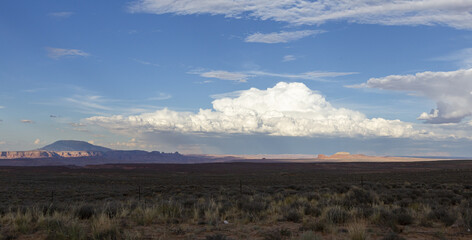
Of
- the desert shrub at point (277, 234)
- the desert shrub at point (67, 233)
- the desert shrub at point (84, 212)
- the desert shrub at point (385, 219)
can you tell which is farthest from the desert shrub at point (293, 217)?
the desert shrub at point (84, 212)

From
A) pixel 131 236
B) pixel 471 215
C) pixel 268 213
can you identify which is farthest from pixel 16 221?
pixel 471 215

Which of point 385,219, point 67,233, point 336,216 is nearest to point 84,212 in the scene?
point 67,233

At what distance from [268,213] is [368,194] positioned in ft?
29.7

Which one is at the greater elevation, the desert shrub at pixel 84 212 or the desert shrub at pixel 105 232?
the desert shrub at pixel 105 232

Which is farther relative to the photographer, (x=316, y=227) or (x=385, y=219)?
(x=385, y=219)

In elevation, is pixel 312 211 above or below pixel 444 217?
below

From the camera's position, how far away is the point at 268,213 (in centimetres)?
1441

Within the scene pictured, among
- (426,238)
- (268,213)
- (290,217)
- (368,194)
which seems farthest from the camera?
(368,194)

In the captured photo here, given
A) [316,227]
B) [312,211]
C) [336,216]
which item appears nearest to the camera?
[316,227]

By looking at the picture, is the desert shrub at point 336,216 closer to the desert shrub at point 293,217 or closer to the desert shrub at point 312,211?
the desert shrub at point 293,217

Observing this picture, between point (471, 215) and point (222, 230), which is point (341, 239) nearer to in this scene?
point (222, 230)

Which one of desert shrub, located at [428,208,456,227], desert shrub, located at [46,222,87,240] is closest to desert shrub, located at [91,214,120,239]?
desert shrub, located at [46,222,87,240]

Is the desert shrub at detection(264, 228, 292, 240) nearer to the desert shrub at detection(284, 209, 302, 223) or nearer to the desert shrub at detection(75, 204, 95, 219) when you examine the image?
the desert shrub at detection(284, 209, 302, 223)

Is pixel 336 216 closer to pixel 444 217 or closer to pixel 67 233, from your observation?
pixel 444 217
